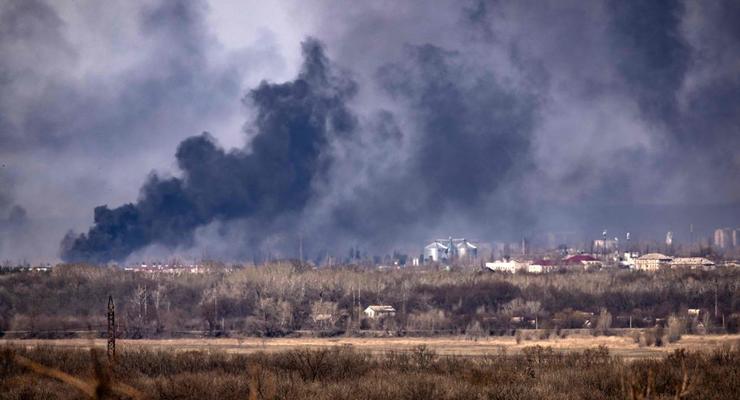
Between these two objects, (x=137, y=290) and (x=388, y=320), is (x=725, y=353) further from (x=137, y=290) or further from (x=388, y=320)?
(x=137, y=290)

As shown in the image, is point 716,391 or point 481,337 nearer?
point 716,391

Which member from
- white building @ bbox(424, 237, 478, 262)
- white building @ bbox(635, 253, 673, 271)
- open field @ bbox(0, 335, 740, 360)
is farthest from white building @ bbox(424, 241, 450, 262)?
open field @ bbox(0, 335, 740, 360)

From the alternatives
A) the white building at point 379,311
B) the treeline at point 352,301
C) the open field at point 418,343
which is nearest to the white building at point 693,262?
the treeline at point 352,301

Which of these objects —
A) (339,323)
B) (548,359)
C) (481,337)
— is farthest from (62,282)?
(548,359)

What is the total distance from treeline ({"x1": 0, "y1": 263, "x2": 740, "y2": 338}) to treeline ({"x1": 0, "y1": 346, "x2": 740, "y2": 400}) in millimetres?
29601

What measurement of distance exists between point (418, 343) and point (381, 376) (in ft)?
96.0

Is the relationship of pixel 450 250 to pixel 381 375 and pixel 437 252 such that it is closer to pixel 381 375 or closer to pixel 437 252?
pixel 437 252

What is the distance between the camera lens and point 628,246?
163500 millimetres

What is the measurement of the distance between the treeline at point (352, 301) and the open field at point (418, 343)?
3740mm

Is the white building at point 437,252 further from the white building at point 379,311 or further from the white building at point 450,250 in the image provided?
the white building at point 379,311

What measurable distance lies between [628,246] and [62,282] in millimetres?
102486

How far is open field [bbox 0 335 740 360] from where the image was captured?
56250mm

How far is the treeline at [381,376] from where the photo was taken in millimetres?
28500

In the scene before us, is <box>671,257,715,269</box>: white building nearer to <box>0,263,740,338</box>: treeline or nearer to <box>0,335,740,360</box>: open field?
<box>0,263,740,338</box>: treeline
